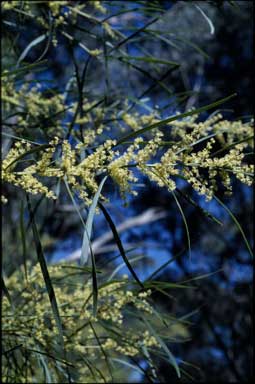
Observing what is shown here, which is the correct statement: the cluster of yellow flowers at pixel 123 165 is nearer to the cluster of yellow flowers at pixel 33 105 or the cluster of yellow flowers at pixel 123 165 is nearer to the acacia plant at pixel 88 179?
the acacia plant at pixel 88 179

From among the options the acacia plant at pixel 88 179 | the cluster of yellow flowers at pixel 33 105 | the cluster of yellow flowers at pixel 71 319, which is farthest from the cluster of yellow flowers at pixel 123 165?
the cluster of yellow flowers at pixel 33 105

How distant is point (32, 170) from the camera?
633mm

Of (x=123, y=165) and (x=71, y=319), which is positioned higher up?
(x=123, y=165)

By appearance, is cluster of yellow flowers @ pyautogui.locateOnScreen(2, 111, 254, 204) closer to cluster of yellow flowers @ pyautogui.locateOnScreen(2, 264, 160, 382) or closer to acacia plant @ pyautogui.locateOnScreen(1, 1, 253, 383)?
acacia plant @ pyautogui.locateOnScreen(1, 1, 253, 383)

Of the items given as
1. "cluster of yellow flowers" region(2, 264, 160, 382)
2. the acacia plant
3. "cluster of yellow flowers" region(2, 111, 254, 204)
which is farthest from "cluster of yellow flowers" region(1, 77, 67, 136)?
"cluster of yellow flowers" region(2, 111, 254, 204)

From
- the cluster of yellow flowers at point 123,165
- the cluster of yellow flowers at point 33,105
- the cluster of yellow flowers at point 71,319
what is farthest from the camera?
the cluster of yellow flowers at point 33,105

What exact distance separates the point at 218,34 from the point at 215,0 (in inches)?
192

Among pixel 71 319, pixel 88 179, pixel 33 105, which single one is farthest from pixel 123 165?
pixel 33 105

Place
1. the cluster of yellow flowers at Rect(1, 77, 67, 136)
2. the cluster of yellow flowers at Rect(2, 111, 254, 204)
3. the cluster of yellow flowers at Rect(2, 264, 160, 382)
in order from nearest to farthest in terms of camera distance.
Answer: the cluster of yellow flowers at Rect(2, 111, 254, 204)
the cluster of yellow flowers at Rect(2, 264, 160, 382)
the cluster of yellow flowers at Rect(1, 77, 67, 136)

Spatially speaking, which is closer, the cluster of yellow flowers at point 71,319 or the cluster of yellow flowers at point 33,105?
the cluster of yellow flowers at point 71,319

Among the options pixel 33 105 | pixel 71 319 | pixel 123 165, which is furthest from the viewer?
pixel 33 105

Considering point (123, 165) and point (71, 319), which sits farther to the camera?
point (71, 319)

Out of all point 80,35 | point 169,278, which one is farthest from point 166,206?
point 80,35

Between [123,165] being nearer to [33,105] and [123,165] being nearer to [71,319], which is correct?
[71,319]
